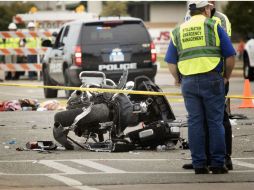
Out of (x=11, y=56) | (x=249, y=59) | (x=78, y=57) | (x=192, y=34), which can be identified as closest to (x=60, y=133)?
(x=192, y=34)

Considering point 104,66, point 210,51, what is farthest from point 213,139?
point 104,66

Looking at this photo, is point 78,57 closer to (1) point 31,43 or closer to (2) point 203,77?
(2) point 203,77

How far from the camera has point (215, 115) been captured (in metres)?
10.3

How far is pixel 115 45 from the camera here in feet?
71.6

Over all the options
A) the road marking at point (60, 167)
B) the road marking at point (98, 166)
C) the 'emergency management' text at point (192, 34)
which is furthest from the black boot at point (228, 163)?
the road marking at point (60, 167)

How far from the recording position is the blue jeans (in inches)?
405

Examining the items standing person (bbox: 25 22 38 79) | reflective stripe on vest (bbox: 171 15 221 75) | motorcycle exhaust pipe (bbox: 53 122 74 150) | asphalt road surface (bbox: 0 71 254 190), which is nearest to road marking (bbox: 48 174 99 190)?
asphalt road surface (bbox: 0 71 254 190)

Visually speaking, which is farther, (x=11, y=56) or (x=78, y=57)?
(x=11, y=56)

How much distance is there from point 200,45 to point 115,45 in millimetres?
11608

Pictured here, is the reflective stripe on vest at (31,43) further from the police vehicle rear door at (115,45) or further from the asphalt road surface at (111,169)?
the asphalt road surface at (111,169)

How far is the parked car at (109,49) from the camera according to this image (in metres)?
21.7

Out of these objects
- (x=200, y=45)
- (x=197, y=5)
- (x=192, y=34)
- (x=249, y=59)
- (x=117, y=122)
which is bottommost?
(x=249, y=59)

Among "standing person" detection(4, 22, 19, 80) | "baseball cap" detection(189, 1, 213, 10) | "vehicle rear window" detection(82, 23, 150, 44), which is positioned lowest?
"standing person" detection(4, 22, 19, 80)

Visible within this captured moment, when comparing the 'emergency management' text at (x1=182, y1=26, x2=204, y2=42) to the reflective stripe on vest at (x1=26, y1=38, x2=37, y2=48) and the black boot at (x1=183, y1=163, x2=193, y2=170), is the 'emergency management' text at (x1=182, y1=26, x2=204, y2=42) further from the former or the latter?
the reflective stripe on vest at (x1=26, y1=38, x2=37, y2=48)
